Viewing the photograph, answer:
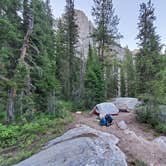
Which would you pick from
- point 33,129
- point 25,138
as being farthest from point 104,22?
point 25,138

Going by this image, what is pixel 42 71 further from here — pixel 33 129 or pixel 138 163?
pixel 138 163

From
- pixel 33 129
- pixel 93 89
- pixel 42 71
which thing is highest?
pixel 42 71

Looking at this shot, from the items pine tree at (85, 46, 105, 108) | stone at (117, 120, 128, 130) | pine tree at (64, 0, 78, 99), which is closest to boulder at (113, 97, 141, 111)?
pine tree at (85, 46, 105, 108)

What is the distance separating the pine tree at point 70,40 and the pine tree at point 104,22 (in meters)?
3.52

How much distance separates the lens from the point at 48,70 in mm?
14867

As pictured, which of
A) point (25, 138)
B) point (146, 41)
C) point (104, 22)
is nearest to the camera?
point (25, 138)

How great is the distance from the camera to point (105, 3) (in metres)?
22.9

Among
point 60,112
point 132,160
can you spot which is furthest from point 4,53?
point 132,160

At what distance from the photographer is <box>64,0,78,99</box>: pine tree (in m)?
24.7

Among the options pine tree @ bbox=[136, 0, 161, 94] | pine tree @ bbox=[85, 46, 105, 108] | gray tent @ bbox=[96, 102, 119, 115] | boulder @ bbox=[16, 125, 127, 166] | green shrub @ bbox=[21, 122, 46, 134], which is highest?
pine tree @ bbox=[136, 0, 161, 94]

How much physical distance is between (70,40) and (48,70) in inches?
442

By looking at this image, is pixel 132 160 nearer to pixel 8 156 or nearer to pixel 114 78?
pixel 8 156

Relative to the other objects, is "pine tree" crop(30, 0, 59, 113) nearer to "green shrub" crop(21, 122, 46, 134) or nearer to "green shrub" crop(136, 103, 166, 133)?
"green shrub" crop(21, 122, 46, 134)

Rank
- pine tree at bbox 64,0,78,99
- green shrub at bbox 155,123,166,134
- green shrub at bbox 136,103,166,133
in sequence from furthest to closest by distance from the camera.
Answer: pine tree at bbox 64,0,78,99 → green shrub at bbox 136,103,166,133 → green shrub at bbox 155,123,166,134
